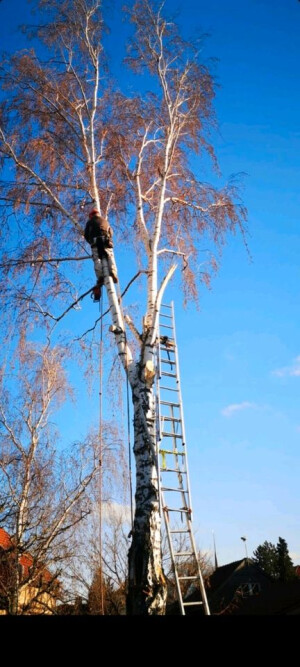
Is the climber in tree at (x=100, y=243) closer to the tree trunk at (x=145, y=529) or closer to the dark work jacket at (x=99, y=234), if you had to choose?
the dark work jacket at (x=99, y=234)

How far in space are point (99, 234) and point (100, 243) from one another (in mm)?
128

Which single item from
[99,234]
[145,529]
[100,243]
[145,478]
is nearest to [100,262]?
[100,243]

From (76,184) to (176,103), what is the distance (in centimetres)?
235

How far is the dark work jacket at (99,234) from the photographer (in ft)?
22.6

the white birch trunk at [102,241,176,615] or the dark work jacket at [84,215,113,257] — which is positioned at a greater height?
the dark work jacket at [84,215,113,257]

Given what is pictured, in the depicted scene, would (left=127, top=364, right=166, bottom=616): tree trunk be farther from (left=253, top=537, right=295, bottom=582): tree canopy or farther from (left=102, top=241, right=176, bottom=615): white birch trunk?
(left=253, top=537, right=295, bottom=582): tree canopy

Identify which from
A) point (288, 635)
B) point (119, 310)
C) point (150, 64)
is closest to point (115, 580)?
point (119, 310)

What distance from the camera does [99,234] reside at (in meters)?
6.89

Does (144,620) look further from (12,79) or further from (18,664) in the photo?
(12,79)

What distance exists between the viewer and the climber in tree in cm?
688

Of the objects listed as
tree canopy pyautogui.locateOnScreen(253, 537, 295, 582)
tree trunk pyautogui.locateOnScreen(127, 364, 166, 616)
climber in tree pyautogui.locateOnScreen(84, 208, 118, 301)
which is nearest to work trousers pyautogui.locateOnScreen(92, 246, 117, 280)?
climber in tree pyautogui.locateOnScreen(84, 208, 118, 301)

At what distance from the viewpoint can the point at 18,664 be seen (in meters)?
1.60

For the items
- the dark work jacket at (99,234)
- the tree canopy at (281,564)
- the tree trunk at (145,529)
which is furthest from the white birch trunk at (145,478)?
the tree canopy at (281,564)

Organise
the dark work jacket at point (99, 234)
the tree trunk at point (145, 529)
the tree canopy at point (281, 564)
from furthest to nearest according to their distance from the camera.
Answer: the tree canopy at point (281, 564)
the dark work jacket at point (99, 234)
the tree trunk at point (145, 529)
